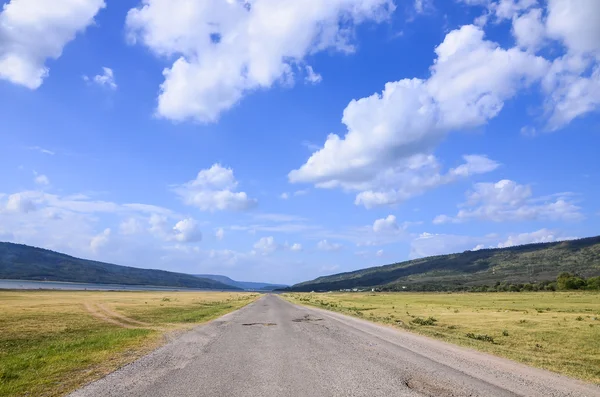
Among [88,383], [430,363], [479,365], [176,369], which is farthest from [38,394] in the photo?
[479,365]

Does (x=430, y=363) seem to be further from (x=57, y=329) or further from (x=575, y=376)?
(x=57, y=329)

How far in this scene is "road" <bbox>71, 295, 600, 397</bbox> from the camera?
394 inches

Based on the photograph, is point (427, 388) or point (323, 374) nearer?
point (427, 388)

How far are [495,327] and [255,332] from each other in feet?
71.1

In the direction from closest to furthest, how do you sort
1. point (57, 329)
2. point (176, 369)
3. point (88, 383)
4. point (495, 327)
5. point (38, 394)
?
point (38, 394)
point (88, 383)
point (176, 369)
point (57, 329)
point (495, 327)

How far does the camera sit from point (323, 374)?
11.9 meters

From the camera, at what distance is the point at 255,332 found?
78.9ft

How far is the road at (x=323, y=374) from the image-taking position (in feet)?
32.9

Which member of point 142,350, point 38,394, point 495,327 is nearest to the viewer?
point 38,394

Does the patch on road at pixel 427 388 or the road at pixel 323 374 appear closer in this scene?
the patch on road at pixel 427 388

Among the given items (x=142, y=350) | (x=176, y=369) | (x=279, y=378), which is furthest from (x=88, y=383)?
(x=142, y=350)

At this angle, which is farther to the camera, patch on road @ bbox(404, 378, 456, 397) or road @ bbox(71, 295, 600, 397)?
road @ bbox(71, 295, 600, 397)

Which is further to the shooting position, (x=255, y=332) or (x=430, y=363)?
(x=255, y=332)

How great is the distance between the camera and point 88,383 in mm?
10758
